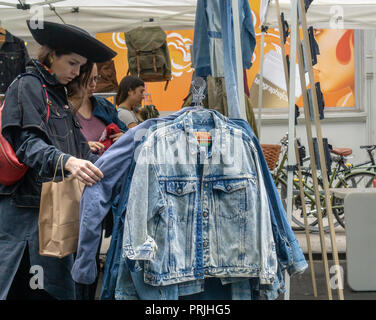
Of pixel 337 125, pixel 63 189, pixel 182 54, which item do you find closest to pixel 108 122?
pixel 63 189

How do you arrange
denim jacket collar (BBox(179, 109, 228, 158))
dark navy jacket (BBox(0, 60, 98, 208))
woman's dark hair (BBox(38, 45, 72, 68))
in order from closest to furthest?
dark navy jacket (BBox(0, 60, 98, 208)), denim jacket collar (BBox(179, 109, 228, 158)), woman's dark hair (BBox(38, 45, 72, 68))

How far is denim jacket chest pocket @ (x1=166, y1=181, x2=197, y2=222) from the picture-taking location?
215cm

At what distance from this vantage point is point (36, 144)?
2117mm

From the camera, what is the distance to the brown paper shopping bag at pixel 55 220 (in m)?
2.12

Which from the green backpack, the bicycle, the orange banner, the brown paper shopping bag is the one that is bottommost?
the brown paper shopping bag

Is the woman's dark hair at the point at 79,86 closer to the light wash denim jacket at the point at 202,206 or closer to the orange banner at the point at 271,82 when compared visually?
the light wash denim jacket at the point at 202,206

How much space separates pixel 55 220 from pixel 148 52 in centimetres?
→ 381

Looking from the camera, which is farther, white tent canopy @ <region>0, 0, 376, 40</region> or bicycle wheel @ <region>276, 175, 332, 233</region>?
bicycle wheel @ <region>276, 175, 332, 233</region>

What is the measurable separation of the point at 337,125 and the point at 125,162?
718 centimetres

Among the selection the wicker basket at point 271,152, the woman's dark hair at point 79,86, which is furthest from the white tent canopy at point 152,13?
the woman's dark hair at point 79,86

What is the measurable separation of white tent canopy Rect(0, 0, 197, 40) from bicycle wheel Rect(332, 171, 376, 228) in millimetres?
3158

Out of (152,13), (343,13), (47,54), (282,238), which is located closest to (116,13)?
(152,13)

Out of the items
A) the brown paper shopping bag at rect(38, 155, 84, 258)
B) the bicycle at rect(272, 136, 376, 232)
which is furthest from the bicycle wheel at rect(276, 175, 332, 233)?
the brown paper shopping bag at rect(38, 155, 84, 258)

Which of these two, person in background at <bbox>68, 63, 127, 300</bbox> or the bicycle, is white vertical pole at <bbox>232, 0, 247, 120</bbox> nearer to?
person in background at <bbox>68, 63, 127, 300</bbox>
